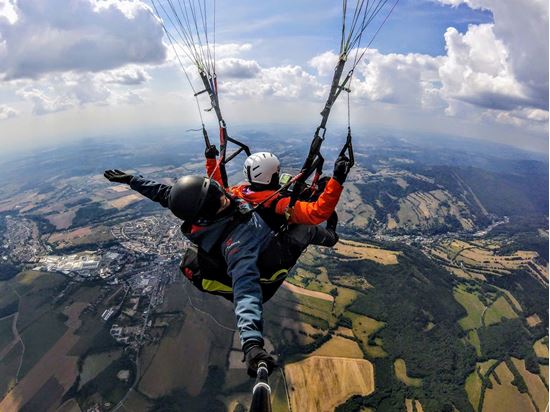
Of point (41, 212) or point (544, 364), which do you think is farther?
point (41, 212)

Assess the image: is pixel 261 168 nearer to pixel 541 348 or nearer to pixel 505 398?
pixel 505 398

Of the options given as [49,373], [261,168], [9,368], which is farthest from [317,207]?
[9,368]

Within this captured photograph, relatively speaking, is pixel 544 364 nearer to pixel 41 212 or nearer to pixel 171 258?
pixel 171 258

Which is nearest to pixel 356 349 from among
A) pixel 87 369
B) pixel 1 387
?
pixel 87 369

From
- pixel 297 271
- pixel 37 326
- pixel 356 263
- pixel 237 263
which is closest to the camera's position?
pixel 237 263

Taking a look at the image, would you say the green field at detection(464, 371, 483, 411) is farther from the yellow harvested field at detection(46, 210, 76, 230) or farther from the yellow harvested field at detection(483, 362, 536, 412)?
the yellow harvested field at detection(46, 210, 76, 230)

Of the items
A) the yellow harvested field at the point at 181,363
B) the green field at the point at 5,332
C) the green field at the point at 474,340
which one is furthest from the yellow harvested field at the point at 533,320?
the green field at the point at 5,332

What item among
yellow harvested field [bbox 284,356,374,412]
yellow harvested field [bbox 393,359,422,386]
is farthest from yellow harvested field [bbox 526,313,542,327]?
yellow harvested field [bbox 284,356,374,412]
